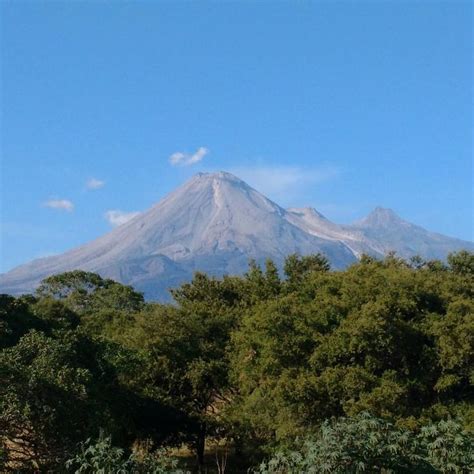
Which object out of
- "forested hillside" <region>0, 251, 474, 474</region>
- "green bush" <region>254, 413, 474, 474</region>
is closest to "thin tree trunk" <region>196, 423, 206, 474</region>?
"forested hillside" <region>0, 251, 474, 474</region>

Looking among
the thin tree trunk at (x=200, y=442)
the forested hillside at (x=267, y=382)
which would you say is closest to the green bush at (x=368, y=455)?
the forested hillside at (x=267, y=382)

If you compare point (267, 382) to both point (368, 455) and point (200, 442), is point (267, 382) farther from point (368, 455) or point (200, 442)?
point (368, 455)

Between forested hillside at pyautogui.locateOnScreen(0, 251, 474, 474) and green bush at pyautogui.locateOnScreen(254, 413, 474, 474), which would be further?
forested hillside at pyautogui.locateOnScreen(0, 251, 474, 474)

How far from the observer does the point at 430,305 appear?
19.2 m

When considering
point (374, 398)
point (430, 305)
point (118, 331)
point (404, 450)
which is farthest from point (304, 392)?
point (118, 331)

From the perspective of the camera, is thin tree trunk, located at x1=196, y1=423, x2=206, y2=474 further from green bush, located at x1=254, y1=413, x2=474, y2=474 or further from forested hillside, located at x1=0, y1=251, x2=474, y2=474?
green bush, located at x1=254, y1=413, x2=474, y2=474

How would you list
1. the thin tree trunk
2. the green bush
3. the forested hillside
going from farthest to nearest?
the thin tree trunk
the forested hillside
the green bush

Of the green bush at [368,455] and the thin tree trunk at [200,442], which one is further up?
the green bush at [368,455]

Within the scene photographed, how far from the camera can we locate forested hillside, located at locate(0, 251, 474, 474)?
419 inches

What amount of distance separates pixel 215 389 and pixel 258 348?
352 cm

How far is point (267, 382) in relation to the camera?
1816cm

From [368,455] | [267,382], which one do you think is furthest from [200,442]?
[368,455]

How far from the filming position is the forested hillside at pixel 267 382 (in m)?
10.6

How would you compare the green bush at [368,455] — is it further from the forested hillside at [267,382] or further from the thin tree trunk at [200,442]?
the thin tree trunk at [200,442]
